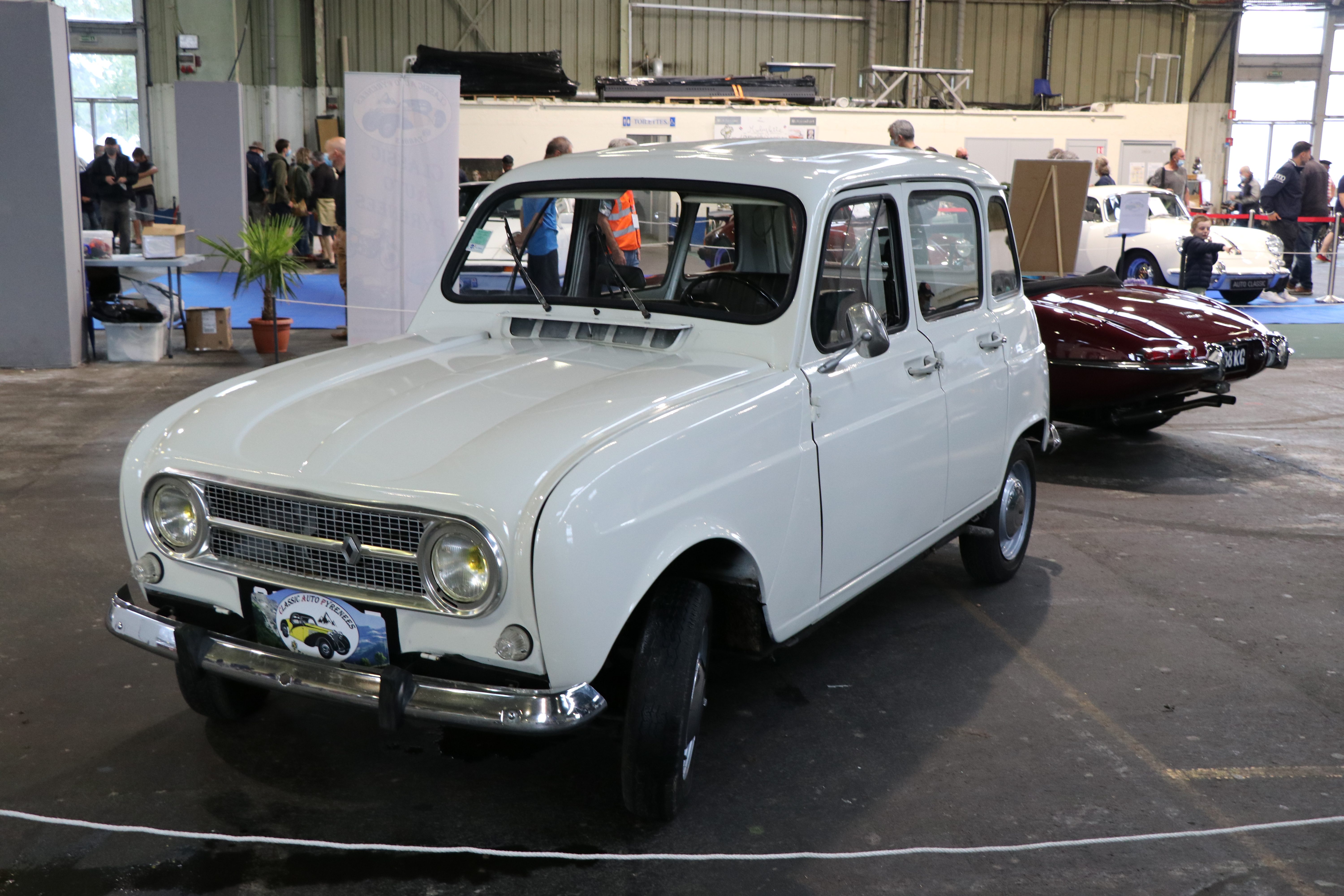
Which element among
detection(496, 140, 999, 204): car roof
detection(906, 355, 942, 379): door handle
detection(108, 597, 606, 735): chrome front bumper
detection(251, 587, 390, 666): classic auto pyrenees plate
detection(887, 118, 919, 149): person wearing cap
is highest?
detection(887, 118, 919, 149): person wearing cap

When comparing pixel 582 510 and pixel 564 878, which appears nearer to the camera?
pixel 582 510

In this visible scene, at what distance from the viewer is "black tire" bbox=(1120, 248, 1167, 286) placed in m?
15.1

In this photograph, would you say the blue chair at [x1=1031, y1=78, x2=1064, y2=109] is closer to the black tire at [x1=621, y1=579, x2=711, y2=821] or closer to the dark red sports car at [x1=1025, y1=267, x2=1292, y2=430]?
the dark red sports car at [x1=1025, y1=267, x2=1292, y2=430]

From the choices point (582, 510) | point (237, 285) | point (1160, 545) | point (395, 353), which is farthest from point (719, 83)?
point (582, 510)

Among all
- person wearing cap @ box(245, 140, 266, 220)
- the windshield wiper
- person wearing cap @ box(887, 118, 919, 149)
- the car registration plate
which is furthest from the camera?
person wearing cap @ box(245, 140, 266, 220)

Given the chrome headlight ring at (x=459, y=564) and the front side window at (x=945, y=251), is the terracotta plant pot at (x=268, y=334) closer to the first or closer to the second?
the front side window at (x=945, y=251)

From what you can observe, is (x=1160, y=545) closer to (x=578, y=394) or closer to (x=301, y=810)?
(x=578, y=394)

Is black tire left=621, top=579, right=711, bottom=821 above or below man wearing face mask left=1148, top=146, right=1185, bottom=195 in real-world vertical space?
below

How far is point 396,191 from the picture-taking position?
9.29 metres

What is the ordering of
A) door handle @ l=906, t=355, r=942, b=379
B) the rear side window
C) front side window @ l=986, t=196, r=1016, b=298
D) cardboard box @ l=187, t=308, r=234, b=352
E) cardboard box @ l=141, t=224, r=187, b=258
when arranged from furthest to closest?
cardboard box @ l=187, t=308, r=234, b=352 → cardboard box @ l=141, t=224, r=187, b=258 → front side window @ l=986, t=196, r=1016, b=298 → door handle @ l=906, t=355, r=942, b=379 → the rear side window

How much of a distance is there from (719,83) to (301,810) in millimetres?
18809

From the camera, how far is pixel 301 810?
3.10 metres

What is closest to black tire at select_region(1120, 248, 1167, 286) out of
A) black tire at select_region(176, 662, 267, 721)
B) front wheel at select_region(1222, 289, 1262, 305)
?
front wheel at select_region(1222, 289, 1262, 305)

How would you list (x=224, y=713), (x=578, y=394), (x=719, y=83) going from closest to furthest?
(x=578, y=394)
(x=224, y=713)
(x=719, y=83)
